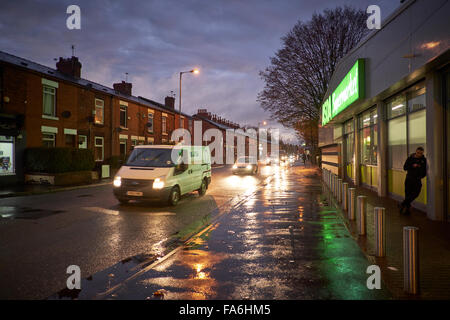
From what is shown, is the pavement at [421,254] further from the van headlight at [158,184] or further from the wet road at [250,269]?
the van headlight at [158,184]

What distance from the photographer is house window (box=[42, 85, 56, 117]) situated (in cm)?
2030

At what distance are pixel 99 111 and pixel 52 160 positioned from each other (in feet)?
31.2

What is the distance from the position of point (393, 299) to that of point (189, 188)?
9.23m

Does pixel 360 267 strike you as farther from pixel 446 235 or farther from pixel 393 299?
pixel 446 235

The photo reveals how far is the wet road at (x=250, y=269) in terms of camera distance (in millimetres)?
3893

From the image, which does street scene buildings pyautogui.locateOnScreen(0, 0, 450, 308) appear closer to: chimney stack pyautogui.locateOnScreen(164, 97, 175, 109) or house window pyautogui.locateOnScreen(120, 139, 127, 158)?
house window pyautogui.locateOnScreen(120, 139, 127, 158)

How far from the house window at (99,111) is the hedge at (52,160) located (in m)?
7.15

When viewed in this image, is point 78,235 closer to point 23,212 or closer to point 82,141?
point 23,212

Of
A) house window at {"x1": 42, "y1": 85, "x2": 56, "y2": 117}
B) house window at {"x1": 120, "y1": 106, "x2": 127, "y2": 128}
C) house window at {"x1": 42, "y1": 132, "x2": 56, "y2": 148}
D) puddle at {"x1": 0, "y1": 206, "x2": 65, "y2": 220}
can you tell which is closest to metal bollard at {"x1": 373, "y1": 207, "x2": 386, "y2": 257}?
puddle at {"x1": 0, "y1": 206, "x2": 65, "y2": 220}

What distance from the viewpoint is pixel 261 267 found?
4.82m

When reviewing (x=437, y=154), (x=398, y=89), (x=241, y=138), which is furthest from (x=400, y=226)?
(x=241, y=138)

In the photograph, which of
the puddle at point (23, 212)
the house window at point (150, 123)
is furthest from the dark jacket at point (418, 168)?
the house window at point (150, 123)

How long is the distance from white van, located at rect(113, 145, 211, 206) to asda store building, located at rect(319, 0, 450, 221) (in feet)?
22.6

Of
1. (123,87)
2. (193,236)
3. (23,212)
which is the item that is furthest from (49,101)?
(193,236)
